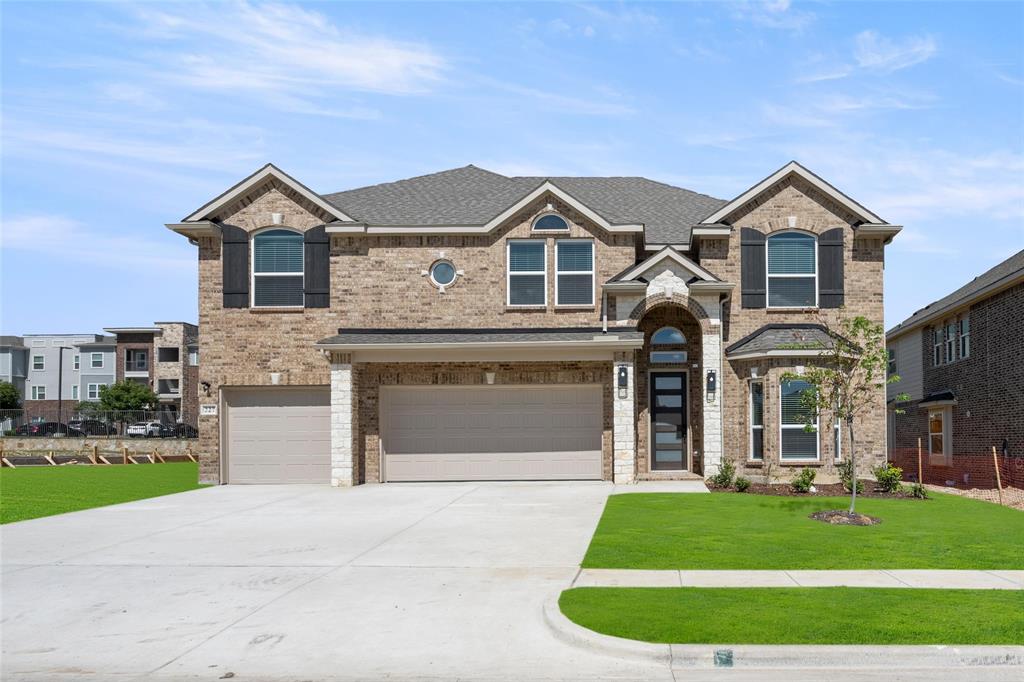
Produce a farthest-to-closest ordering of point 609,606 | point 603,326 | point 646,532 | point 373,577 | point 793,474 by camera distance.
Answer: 1. point 603,326
2. point 793,474
3. point 646,532
4. point 373,577
5. point 609,606

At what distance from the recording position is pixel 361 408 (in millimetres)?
22188

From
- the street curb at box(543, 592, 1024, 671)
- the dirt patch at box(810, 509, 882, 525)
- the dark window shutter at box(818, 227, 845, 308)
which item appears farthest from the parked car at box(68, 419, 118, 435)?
the street curb at box(543, 592, 1024, 671)

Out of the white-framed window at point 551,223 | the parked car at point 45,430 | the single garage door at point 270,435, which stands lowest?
the parked car at point 45,430

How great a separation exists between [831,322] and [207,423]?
16816 mm

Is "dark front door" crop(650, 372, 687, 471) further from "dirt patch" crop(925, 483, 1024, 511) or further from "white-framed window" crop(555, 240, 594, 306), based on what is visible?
"dirt patch" crop(925, 483, 1024, 511)

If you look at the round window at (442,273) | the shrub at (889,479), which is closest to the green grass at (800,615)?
the shrub at (889,479)

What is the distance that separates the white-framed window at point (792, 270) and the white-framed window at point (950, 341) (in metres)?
9.57

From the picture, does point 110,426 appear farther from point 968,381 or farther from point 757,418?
point 968,381

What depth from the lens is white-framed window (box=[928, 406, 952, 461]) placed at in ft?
93.3

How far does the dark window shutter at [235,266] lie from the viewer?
2250 cm

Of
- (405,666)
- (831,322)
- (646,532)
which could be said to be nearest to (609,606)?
(405,666)

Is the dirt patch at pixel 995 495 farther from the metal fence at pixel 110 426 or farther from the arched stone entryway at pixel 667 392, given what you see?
the metal fence at pixel 110 426

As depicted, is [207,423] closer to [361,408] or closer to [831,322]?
[361,408]

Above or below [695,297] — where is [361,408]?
below
